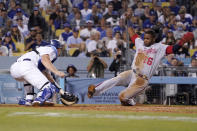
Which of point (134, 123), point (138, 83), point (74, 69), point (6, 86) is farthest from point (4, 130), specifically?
point (74, 69)

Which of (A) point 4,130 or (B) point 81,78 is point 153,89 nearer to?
(B) point 81,78

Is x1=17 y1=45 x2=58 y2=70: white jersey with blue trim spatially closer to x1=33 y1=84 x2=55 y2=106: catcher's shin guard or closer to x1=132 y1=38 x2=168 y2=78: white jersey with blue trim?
x1=33 y1=84 x2=55 y2=106: catcher's shin guard

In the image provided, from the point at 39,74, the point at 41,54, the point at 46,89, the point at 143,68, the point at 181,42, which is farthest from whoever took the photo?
the point at 143,68

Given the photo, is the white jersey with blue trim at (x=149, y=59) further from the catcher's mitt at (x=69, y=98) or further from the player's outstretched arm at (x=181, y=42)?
the catcher's mitt at (x=69, y=98)

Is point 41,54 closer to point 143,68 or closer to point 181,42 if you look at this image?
point 143,68

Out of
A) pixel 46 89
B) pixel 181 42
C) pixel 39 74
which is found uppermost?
pixel 181 42

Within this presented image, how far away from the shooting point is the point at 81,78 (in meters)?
12.0

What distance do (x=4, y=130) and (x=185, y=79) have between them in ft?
28.1

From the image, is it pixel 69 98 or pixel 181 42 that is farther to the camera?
pixel 181 42

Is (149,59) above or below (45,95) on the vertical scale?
above

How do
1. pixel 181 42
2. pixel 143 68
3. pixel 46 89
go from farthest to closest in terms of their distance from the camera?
pixel 143 68, pixel 181 42, pixel 46 89

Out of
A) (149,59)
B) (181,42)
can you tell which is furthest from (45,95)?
(181,42)

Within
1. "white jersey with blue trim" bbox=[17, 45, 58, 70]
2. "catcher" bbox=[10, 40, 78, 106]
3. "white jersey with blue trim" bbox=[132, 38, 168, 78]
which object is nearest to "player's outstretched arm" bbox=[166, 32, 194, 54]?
"white jersey with blue trim" bbox=[132, 38, 168, 78]

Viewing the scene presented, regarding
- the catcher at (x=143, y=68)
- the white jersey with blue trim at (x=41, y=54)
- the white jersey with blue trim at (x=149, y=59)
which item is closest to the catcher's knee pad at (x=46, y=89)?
the white jersey with blue trim at (x=41, y=54)
